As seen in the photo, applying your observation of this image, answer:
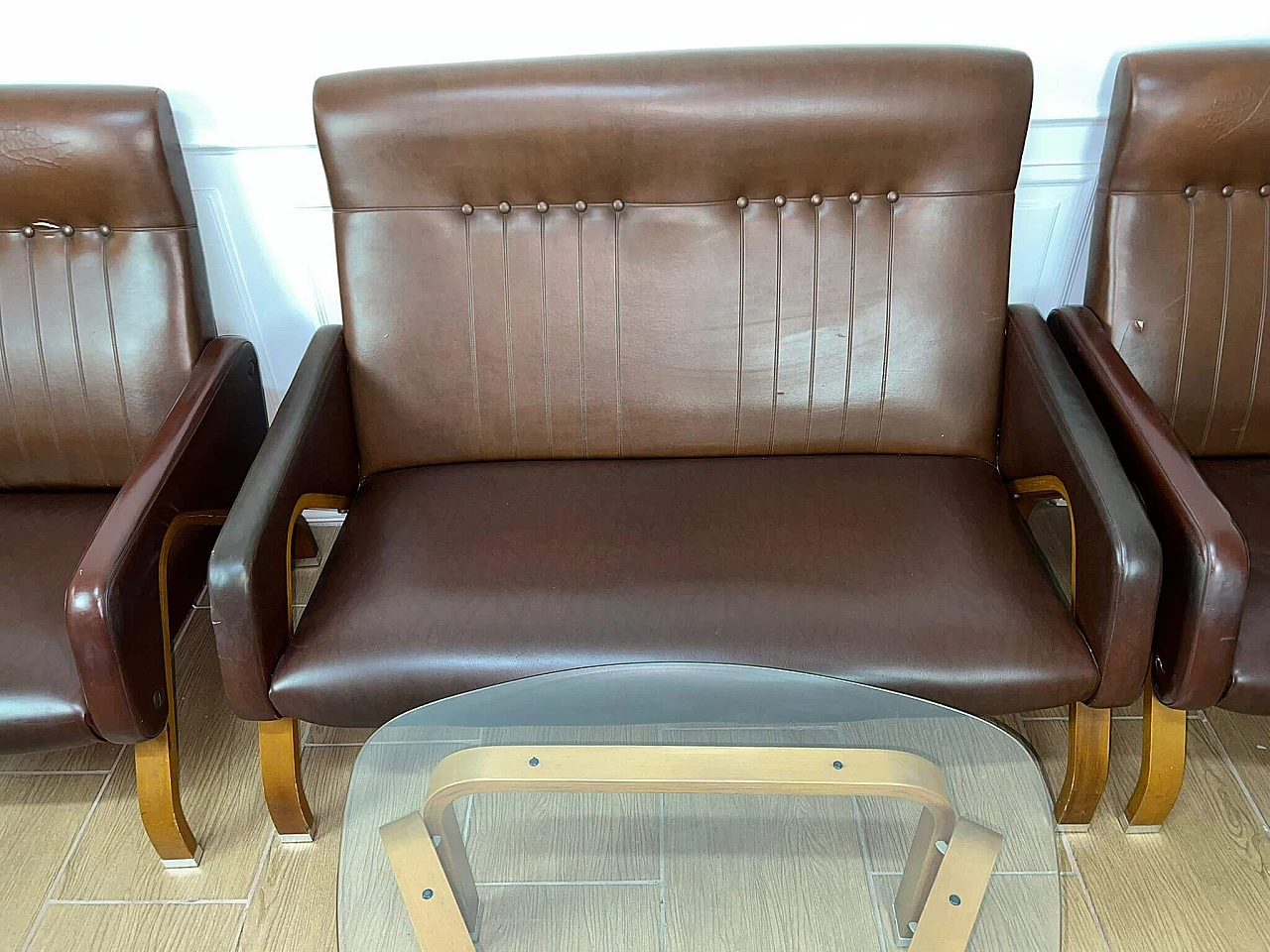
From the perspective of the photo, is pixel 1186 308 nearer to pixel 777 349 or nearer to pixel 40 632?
pixel 777 349

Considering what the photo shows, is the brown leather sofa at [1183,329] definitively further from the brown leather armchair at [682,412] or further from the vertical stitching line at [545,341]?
the vertical stitching line at [545,341]

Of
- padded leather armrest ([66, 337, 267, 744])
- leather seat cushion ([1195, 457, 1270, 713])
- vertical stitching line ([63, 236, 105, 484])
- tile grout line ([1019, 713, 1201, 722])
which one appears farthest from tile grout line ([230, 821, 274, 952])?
leather seat cushion ([1195, 457, 1270, 713])

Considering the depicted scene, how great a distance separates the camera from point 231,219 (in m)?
1.80

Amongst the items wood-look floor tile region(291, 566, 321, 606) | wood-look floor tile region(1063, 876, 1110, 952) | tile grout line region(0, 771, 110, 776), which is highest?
wood-look floor tile region(291, 566, 321, 606)

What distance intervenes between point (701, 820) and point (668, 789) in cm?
7

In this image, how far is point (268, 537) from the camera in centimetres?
134

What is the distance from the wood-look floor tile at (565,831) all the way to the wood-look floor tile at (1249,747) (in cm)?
103

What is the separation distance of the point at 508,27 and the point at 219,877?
4.54 ft

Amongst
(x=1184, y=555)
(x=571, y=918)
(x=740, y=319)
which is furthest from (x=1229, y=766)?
(x=571, y=918)

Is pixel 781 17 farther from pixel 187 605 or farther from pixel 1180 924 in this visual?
pixel 1180 924

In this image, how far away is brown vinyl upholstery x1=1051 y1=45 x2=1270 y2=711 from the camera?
5.00 feet

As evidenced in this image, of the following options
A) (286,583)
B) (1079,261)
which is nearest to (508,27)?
(286,583)

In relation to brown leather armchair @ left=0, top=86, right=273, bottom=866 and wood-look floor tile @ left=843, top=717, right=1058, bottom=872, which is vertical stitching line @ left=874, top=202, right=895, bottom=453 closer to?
wood-look floor tile @ left=843, top=717, right=1058, bottom=872

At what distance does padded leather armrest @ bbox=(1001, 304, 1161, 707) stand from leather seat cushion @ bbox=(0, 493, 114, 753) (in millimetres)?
1318
